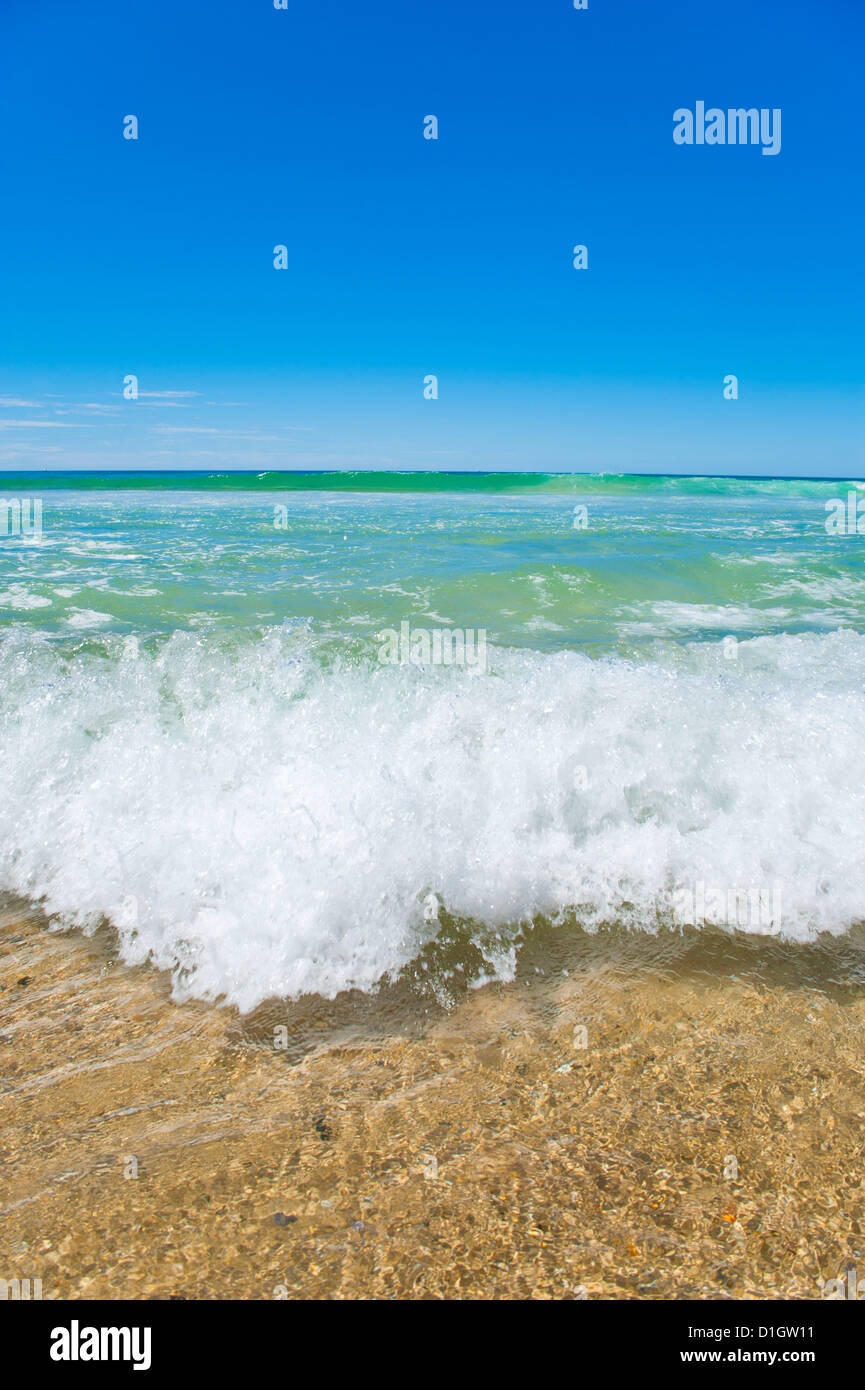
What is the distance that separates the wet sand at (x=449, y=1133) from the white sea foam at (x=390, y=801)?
0.37 m

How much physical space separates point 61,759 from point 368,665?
2.34m

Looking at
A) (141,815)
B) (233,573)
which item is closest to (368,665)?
(141,815)

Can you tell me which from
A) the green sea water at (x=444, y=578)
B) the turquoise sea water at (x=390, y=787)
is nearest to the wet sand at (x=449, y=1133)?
the turquoise sea water at (x=390, y=787)

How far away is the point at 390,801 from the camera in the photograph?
4.05 metres

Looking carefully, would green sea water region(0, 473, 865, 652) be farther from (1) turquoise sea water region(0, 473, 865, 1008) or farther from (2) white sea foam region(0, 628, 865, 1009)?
(2) white sea foam region(0, 628, 865, 1009)

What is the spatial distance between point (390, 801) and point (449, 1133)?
197cm

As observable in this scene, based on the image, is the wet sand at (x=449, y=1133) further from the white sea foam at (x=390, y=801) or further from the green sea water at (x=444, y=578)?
the green sea water at (x=444, y=578)

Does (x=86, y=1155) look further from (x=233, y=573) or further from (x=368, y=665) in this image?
(x=233, y=573)

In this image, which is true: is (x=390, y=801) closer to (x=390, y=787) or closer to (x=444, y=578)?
(x=390, y=787)

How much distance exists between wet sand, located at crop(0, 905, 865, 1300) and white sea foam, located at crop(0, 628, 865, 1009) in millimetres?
369

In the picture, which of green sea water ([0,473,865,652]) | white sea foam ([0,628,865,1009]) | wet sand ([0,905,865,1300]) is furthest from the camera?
green sea water ([0,473,865,652])

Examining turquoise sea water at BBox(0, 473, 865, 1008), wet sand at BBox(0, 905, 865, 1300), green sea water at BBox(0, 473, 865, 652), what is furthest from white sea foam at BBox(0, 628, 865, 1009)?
green sea water at BBox(0, 473, 865, 652)

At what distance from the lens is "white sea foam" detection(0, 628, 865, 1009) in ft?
11.4
